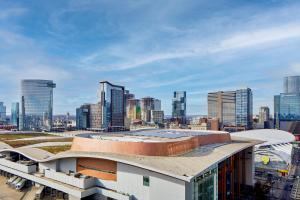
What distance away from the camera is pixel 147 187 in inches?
1275

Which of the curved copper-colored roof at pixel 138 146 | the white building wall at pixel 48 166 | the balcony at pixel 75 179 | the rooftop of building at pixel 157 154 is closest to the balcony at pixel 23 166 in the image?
the white building wall at pixel 48 166

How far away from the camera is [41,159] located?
45.1 metres

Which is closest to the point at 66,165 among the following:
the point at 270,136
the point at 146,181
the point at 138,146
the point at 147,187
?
the point at 138,146

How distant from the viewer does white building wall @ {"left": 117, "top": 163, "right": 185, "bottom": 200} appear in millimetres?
30066

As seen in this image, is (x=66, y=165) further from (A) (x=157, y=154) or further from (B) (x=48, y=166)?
(A) (x=157, y=154)

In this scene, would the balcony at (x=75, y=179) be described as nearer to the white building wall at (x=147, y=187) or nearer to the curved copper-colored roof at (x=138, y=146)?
the curved copper-colored roof at (x=138, y=146)

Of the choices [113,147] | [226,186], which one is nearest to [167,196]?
[113,147]

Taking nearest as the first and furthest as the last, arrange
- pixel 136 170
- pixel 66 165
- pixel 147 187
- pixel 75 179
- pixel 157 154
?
pixel 147 187 < pixel 136 170 < pixel 157 154 < pixel 75 179 < pixel 66 165

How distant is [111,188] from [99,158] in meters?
4.06

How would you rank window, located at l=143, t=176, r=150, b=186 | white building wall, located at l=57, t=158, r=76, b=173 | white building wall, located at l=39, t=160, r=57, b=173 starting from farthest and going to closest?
white building wall, located at l=39, t=160, r=57, b=173 < white building wall, located at l=57, t=158, r=76, b=173 < window, located at l=143, t=176, r=150, b=186

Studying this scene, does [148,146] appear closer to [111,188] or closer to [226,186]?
[111,188]

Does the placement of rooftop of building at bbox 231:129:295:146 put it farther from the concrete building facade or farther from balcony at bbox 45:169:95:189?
balcony at bbox 45:169:95:189

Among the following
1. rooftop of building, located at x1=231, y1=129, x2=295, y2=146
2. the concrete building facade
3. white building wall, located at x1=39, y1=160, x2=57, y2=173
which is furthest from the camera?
rooftop of building, located at x1=231, y1=129, x2=295, y2=146

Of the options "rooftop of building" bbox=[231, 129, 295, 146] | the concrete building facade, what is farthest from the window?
"rooftop of building" bbox=[231, 129, 295, 146]
